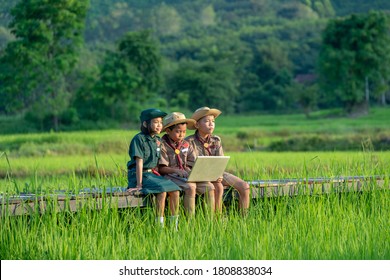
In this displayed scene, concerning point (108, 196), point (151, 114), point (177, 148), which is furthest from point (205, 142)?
point (108, 196)

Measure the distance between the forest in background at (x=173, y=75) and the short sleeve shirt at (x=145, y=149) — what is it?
3462 centimetres

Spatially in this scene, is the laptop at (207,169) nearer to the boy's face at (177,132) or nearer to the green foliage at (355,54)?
the boy's face at (177,132)

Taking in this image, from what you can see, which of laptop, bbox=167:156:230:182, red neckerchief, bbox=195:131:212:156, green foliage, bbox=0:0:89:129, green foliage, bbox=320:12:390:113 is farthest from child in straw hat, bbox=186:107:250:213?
green foliage, bbox=320:12:390:113

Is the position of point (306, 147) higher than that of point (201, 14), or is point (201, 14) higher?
point (201, 14)

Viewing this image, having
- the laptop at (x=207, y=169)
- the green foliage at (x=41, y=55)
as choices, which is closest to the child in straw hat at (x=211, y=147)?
the laptop at (x=207, y=169)

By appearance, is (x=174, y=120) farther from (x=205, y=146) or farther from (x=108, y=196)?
(x=108, y=196)

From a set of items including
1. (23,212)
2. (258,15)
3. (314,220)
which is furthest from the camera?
Result: (258,15)

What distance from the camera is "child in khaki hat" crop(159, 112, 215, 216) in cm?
817

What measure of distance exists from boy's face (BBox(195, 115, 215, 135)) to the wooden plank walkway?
1.86ft

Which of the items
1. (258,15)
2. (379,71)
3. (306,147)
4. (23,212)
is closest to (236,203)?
(23,212)

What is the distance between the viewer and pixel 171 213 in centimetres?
809

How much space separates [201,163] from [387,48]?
5003 cm

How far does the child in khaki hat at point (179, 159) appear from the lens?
26.8 feet
